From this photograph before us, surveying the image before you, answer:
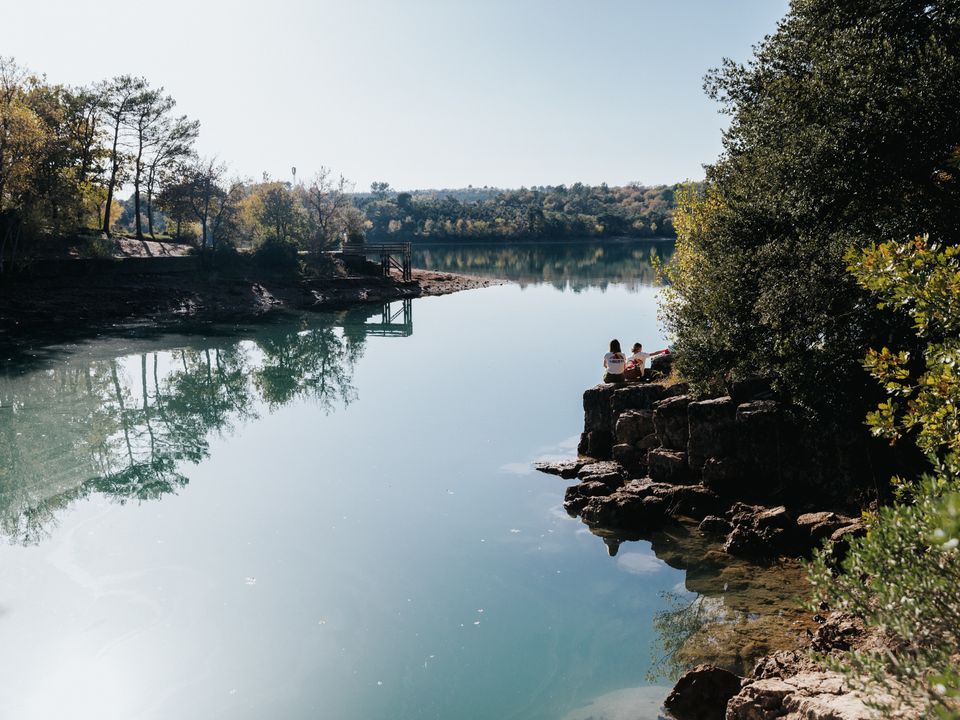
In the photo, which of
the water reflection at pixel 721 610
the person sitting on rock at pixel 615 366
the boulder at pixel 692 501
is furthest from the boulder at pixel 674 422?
the person sitting on rock at pixel 615 366

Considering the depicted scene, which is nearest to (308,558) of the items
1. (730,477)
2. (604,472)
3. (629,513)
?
(629,513)

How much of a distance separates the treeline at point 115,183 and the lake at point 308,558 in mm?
16744

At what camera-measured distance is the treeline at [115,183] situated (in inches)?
1750

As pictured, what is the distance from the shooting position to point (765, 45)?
68.3ft

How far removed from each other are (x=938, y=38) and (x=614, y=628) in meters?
13.0

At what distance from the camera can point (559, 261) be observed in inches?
4508

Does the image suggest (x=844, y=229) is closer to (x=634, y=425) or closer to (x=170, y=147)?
(x=634, y=425)

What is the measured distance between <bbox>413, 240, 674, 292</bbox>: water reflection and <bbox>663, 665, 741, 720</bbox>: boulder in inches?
2015

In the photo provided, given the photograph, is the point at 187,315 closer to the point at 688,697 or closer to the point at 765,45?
the point at 765,45

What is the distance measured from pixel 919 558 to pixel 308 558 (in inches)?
464

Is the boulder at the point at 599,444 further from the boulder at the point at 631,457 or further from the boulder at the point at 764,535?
the boulder at the point at 764,535

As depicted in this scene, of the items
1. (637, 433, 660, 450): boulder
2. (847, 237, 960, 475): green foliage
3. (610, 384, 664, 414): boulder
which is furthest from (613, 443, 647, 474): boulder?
(847, 237, 960, 475): green foliage

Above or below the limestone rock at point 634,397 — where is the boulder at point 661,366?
above

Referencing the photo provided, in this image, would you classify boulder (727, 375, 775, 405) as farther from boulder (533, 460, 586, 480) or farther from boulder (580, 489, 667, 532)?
boulder (533, 460, 586, 480)
